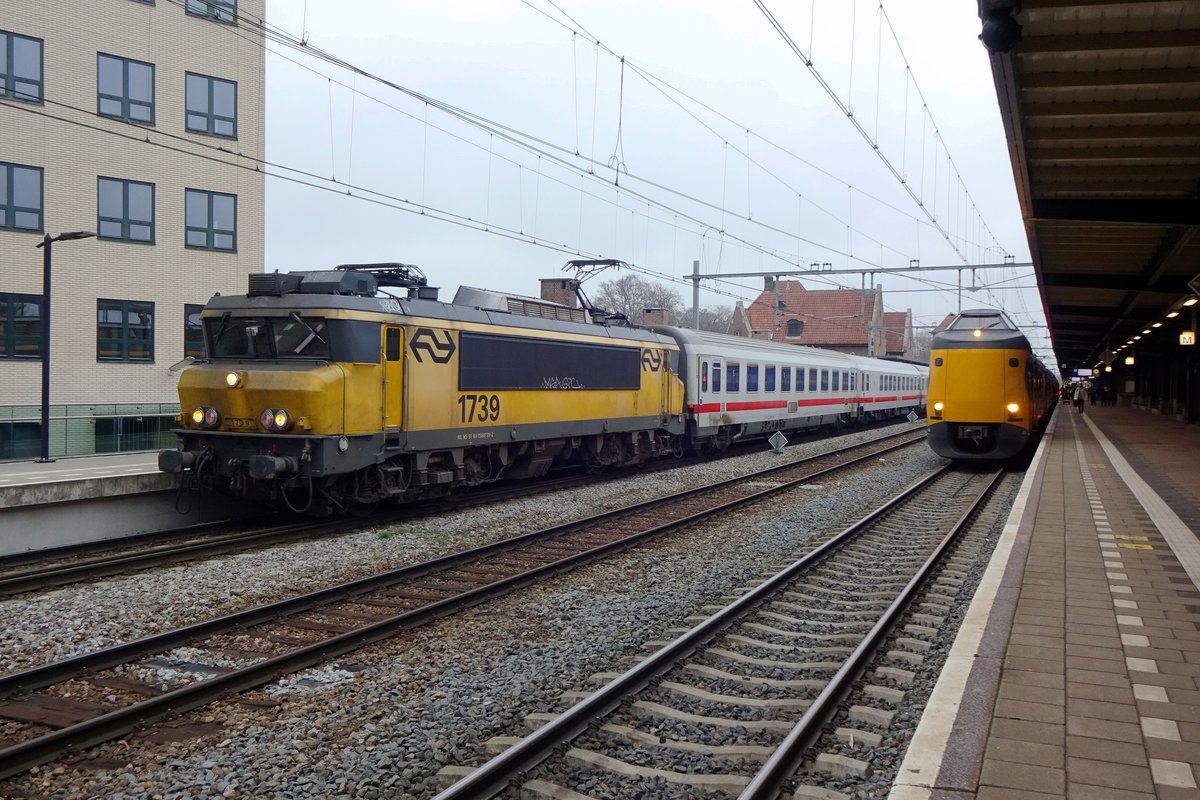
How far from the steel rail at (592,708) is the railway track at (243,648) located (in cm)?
216

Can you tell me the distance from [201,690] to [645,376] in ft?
43.4

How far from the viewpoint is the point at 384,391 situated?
11367 millimetres

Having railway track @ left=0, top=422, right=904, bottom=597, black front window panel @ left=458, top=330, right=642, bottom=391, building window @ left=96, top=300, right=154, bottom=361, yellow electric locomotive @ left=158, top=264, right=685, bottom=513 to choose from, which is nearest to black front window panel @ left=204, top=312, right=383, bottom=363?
yellow electric locomotive @ left=158, top=264, right=685, bottom=513

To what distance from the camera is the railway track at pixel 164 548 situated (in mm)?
8680

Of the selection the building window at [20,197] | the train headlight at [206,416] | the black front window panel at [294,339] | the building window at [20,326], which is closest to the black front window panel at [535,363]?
the black front window panel at [294,339]

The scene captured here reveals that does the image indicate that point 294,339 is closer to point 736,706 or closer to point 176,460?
point 176,460

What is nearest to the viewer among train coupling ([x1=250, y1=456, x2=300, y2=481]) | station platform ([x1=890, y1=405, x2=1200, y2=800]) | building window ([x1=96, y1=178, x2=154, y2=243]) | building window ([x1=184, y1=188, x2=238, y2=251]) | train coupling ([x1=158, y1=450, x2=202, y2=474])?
station platform ([x1=890, y1=405, x2=1200, y2=800])

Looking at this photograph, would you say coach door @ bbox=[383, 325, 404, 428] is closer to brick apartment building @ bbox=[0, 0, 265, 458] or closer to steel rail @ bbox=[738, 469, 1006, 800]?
steel rail @ bbox=[738, 469, 1006, 800]

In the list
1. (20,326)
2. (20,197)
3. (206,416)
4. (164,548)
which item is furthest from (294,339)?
(20,197)

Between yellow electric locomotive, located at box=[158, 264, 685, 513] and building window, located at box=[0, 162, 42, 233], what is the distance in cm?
1269

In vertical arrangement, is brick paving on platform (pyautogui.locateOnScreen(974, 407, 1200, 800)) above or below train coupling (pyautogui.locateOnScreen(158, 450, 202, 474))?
below

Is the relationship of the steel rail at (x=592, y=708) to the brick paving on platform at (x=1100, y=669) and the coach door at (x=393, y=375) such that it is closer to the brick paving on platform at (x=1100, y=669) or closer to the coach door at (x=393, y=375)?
the brick paving on platform at (x=1100, y=669)

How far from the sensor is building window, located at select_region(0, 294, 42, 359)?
20812mm

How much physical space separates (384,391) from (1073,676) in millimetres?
8343
